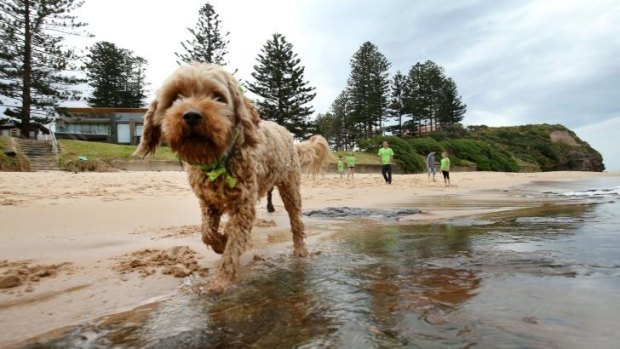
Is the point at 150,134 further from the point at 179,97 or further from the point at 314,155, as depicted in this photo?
the point at 314,155

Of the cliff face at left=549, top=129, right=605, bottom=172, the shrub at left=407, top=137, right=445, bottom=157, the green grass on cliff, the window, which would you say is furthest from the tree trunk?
the cliff face at left=549, top=129, right=605, bottom=172

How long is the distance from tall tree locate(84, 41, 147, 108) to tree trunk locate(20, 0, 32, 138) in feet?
75.6

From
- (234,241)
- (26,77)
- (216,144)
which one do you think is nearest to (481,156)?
(26,77)

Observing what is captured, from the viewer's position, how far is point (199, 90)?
3.43 metres

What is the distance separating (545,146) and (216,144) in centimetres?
7835

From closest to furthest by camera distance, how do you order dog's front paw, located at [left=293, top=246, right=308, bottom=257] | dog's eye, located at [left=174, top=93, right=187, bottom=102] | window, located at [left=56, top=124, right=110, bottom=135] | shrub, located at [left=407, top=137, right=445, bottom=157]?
dog's eye, located at [left=174, top=93, right=187, bottom=102] → dog's front paw, located at [left=293, top=246, right=308, bottom=257] → shrub, located at [left=407, top=137, right=445, bottom=157] → window, located at [left=56, top=124, right=110, bottom=135]

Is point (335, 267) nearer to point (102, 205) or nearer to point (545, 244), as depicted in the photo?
point (545, 244)

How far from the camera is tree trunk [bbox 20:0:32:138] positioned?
1326 inches

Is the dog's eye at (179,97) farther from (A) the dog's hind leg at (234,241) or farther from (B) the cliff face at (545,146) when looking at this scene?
(B) the cliff face at (545,146)

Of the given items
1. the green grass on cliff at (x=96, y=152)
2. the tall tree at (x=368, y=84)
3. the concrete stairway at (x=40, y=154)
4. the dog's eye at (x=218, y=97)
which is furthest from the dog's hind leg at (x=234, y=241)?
the tall tree at (x=368, y=84)

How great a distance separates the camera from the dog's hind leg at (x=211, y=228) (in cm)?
400

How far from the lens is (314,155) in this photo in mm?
7035

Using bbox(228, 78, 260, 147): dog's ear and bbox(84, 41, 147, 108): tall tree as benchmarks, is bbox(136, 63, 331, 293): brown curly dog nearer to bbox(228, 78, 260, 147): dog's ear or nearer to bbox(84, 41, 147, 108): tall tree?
bbox(228, 78, 260, 147): dog's ear

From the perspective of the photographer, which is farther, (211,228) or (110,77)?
(110,77)
